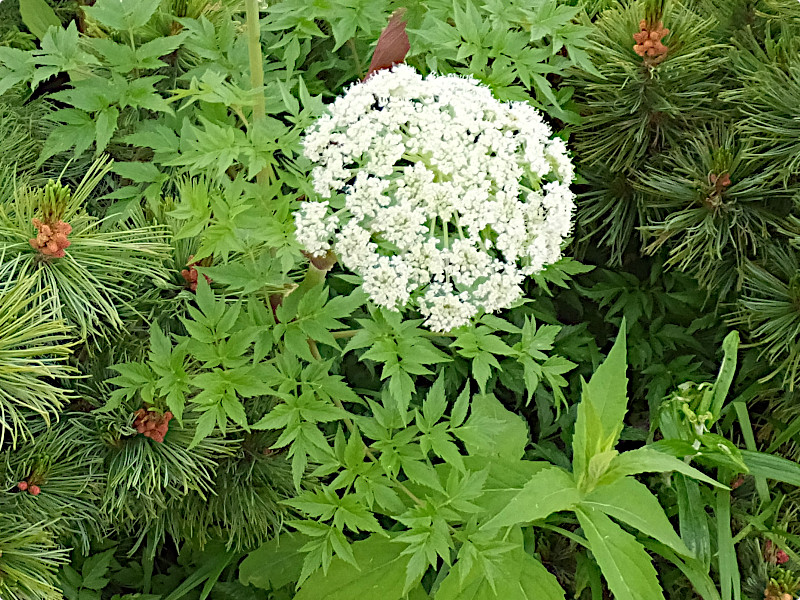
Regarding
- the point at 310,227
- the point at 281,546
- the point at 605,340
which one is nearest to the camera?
the point at 310,227

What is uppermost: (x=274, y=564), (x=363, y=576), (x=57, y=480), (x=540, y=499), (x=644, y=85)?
(x=644, y=85)

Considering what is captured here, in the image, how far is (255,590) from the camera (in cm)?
121

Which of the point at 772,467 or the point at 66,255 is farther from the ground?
the point at 66,255

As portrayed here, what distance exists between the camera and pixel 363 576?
0.99m

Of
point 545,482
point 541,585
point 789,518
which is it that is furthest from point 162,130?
point 789,518

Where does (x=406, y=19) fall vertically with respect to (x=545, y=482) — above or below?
above

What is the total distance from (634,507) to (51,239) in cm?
72

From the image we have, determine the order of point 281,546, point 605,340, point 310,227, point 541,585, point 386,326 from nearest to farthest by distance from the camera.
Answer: point 310,227, point 386,326, point 541,585, point 281,546, point 605,340

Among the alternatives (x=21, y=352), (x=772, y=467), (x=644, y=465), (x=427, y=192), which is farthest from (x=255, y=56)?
(x=772, y=467)

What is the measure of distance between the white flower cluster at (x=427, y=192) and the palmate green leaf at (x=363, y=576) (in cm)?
Result: 41

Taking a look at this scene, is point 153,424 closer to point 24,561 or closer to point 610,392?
point 24,561

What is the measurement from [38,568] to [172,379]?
24cm

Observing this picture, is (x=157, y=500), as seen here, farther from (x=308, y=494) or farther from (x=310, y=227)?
(x=310, y=227)

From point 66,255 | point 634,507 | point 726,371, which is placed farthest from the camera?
point 726,371
